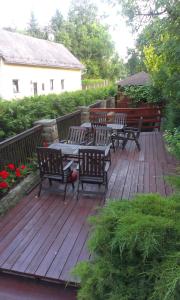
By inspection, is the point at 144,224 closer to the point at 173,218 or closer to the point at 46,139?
the point at 173,218

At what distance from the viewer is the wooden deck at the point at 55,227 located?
8.67 ft

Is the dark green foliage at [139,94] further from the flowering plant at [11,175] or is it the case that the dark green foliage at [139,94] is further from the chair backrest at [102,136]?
the flowering plant at [11,175]

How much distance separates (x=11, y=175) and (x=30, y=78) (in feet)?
49.0

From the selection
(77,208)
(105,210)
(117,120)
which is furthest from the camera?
(117,120)

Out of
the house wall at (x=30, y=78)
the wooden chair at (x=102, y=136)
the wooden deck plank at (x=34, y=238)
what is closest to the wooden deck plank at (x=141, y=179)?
the wooden chair at (x=102, y=136)

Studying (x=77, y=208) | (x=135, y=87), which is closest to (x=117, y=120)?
(x=77, y=208)

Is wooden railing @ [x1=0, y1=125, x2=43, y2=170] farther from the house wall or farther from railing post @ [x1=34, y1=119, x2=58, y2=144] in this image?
the house wall

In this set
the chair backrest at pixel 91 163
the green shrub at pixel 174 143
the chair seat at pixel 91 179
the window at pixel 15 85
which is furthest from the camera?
the window at pixel 15 85

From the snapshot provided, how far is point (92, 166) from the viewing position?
13.2 feet

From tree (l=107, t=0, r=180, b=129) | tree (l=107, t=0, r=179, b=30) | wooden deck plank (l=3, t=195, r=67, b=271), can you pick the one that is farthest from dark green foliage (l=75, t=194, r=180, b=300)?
tree (l=107, t=0, r=179, b=30)

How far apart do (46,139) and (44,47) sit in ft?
61.6

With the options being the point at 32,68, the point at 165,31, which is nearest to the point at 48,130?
the point at 165,31

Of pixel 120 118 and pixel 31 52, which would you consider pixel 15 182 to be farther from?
pixel 31 52

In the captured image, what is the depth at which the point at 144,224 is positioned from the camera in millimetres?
1465
